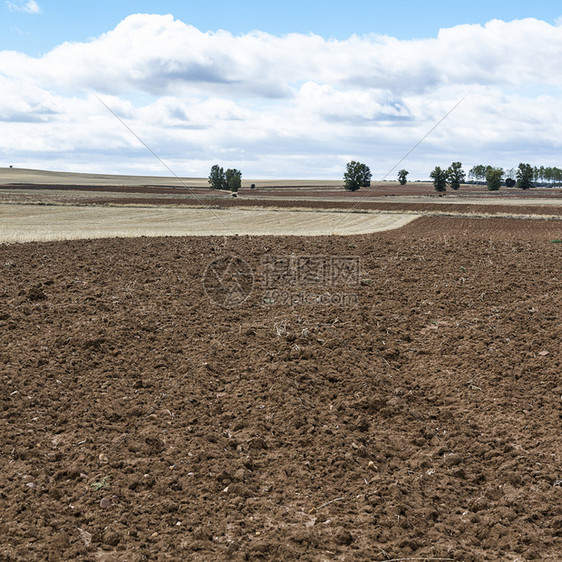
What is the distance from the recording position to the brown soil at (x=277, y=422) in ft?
18.5

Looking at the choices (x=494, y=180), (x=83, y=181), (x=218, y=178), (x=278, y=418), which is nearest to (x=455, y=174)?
(x=494, y=180)

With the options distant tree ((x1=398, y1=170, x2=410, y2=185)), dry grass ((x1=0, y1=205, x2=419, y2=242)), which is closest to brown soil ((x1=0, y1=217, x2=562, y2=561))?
dry grass ((x1=0, y1=205, x2=419, y2=242))

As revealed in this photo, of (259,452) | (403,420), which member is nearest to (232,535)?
(259,452)

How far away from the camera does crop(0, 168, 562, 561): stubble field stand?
5.66m

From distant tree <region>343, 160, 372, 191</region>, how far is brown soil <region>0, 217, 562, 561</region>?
10235 centimetres

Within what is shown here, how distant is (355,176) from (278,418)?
110567mm

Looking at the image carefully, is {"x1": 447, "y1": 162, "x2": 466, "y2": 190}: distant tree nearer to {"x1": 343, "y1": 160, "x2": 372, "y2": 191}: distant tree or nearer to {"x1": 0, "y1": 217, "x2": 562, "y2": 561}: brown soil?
{"x1": 343, "y1": 160, "x2": 372, "y2": 191}: distant tree

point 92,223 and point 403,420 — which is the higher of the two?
point 92,223

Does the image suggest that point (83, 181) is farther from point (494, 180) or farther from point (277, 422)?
point (277, 422)

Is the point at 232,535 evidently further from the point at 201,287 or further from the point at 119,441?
the point at 201,287

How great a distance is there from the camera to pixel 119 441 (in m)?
7.24

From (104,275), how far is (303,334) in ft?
20.1

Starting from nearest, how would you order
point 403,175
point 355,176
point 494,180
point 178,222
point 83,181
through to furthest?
point 178,222, point 355,176, point 494,180, point 83,181, point 403,175

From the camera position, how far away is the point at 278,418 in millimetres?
7859
